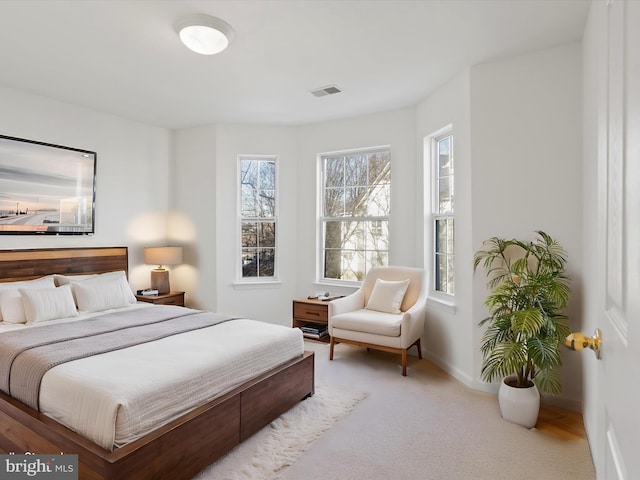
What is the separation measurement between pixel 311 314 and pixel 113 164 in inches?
116

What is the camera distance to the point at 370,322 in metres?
3.58

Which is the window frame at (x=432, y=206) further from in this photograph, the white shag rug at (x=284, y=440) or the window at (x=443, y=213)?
the white shag rug at (x=284, y=440)

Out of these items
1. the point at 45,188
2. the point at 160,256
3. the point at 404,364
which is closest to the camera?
the point at 404,364

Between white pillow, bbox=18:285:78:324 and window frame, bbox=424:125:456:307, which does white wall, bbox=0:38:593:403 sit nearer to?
window frame, bbox=424:125:456:307

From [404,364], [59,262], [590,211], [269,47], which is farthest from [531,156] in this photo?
[59,262]

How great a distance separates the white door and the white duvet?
5.90 ft

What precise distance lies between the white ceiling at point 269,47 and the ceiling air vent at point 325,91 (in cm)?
9

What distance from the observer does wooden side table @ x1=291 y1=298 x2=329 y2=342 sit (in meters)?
4.41

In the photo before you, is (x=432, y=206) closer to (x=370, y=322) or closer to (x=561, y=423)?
(x=370, y=322)

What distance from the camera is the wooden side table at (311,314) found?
441cm

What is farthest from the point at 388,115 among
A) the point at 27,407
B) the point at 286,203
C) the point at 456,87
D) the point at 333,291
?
the point at 27,407

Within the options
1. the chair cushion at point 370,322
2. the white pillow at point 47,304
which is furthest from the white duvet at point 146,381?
the white pillow at point 47,304

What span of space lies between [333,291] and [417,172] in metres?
1.77

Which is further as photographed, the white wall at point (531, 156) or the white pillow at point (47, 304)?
the white pillow at point (47, 304)
